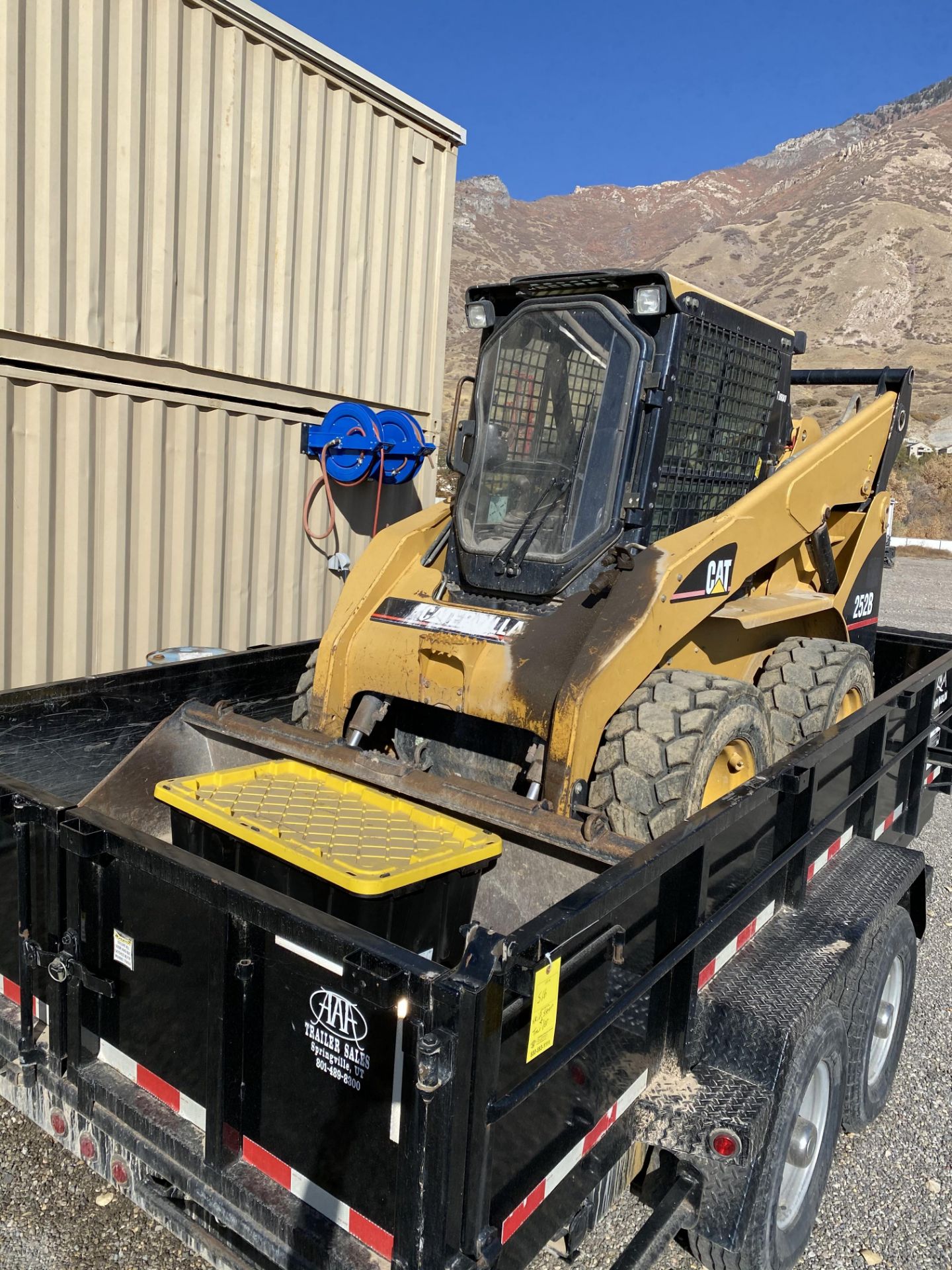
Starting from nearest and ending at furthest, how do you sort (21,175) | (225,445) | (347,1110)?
(347,1110)
(21,175)
(225,445)

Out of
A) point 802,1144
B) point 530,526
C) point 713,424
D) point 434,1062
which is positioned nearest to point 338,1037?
point 434,1062

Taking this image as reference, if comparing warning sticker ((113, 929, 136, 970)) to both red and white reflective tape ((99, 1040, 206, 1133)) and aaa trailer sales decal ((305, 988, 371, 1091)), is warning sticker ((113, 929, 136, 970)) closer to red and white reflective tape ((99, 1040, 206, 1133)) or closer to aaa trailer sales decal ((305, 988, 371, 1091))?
red and white reflective tape ((99, 1040, 206, 1133))

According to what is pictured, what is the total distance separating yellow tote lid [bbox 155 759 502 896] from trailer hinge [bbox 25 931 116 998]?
0.45 m

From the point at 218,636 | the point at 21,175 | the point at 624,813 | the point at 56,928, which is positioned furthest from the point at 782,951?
the point at 21,175

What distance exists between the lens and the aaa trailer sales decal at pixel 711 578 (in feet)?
11.8

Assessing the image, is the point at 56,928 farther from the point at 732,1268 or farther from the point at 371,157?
the point at 371,157

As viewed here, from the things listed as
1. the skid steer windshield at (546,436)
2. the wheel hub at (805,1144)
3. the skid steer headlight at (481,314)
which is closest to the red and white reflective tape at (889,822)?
the wheel hub at (805,1144)

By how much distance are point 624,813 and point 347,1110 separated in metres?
1.69

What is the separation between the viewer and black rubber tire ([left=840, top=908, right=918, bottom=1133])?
9.66 feet

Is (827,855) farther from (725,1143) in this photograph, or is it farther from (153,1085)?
(153,1085)

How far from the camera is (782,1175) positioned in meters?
2.46

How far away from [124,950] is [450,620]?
185cm

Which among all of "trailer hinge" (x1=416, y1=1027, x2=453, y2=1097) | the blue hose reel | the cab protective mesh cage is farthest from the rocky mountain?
"trailer hinge" (x1=416, y1=1027, x2=453, y2=1097)

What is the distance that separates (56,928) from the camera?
2211mm
